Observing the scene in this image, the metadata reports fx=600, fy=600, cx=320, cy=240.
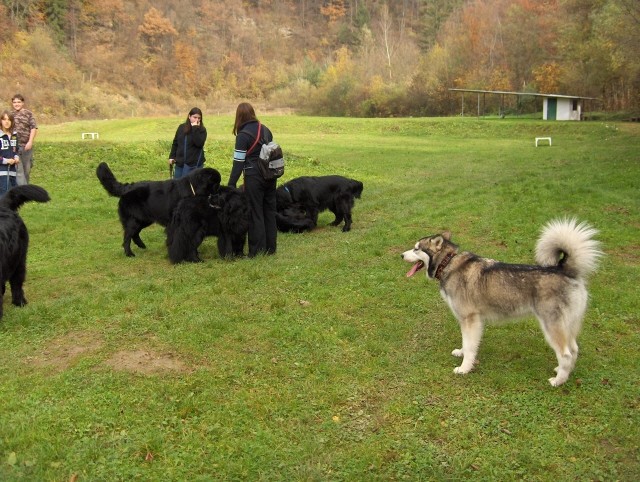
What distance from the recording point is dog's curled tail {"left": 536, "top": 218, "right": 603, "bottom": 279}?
16.6 feet

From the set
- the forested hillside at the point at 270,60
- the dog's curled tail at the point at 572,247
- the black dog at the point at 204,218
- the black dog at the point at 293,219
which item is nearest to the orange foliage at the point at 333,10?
the forested hillside at the point at 270,60

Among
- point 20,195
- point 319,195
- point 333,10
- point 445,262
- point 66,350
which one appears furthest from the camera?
point 333,10

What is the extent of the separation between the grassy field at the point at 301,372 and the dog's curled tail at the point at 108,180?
1.17 meters

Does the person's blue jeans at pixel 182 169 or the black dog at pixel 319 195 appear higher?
the person's blue jeans at pixel 182 169

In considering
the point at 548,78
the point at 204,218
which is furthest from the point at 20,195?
the point at 548,78

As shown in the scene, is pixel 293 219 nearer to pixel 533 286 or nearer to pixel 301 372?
pixel 301 372

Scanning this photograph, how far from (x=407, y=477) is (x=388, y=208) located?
10.6 meters

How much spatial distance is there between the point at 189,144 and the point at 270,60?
89.7m

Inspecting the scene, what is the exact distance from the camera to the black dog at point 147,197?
947cm

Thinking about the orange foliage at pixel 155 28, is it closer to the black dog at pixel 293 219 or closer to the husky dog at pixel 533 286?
the black dog at pixel 293 219

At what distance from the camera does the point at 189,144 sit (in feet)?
37.0

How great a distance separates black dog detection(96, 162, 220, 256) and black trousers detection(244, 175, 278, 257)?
0.62 m

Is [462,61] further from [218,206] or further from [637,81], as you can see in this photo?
[218,206]

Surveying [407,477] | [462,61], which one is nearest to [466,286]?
[407,477]
